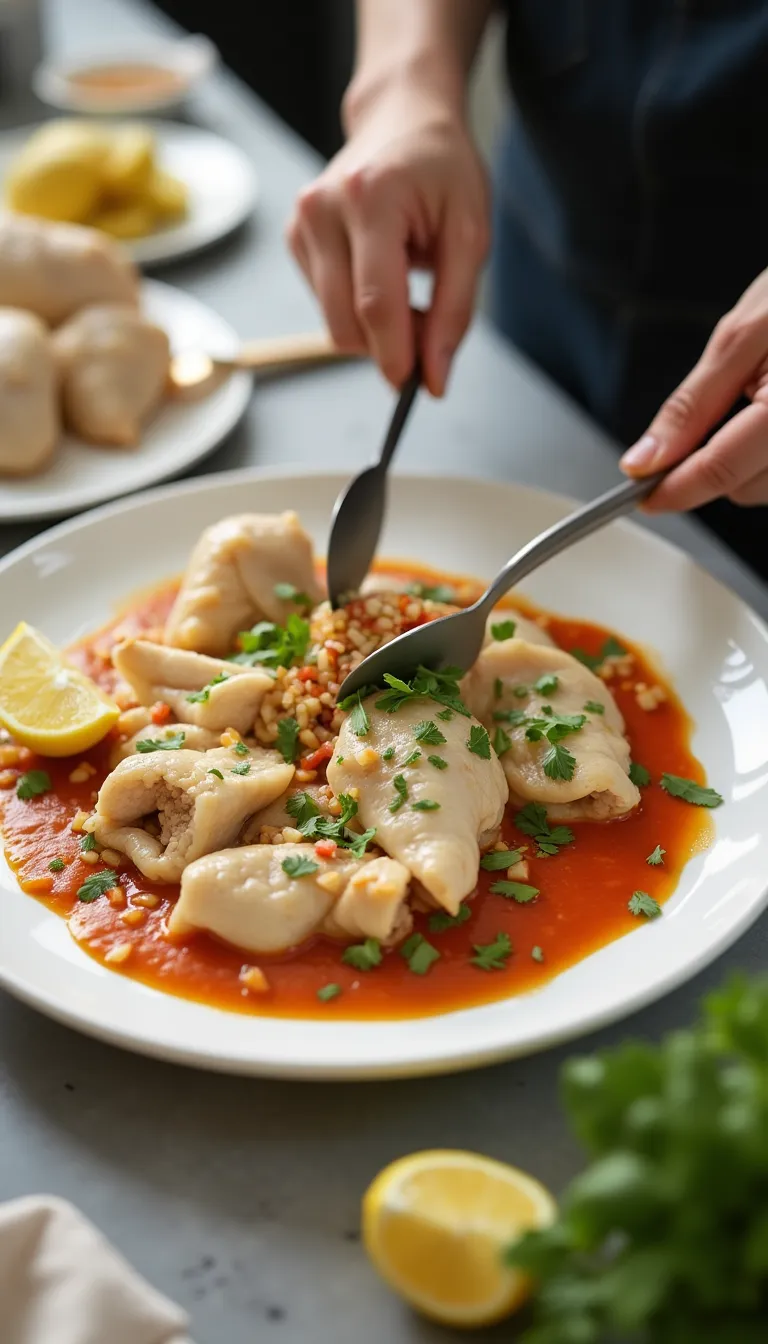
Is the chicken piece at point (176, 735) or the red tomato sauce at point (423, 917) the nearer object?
the red tomato sauce at point (423, 917)

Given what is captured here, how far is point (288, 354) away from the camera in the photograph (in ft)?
12.6

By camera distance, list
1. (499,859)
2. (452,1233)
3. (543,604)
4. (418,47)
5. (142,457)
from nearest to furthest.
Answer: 1. (452,1233)
2. (499,859)
3. (543,604)
4. (418,47)
5. (142,457)

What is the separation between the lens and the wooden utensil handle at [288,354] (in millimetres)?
3768

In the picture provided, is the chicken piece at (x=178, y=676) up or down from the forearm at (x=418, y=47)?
down

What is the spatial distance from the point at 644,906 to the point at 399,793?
1.46 ft

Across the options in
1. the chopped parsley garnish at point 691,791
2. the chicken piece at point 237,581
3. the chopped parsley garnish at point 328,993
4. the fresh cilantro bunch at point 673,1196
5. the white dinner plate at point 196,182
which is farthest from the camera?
the white dinner plate at point 196,182

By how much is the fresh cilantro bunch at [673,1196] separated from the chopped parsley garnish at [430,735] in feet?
2.90

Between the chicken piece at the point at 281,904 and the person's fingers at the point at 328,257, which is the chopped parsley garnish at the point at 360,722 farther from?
the person's fingers at the point at 328,257

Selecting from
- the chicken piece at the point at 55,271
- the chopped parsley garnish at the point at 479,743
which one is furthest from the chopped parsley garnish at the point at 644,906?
the chicken piece at the point at 55,271

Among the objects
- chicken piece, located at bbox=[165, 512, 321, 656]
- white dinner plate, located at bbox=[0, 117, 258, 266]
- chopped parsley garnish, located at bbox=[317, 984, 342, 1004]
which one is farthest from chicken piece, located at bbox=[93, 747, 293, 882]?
white dinner plate, located at bbox=[0, 117, 258, 266]

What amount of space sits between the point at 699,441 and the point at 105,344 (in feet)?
5.80

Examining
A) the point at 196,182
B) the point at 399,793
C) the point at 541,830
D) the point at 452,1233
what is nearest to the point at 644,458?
the point at 541,830

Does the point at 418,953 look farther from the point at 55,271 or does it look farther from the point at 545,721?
the point at 55,271

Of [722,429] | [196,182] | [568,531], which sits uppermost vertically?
Result: [722,429]
